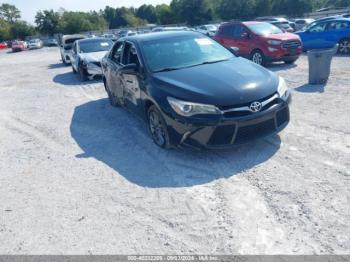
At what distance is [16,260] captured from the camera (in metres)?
3.04

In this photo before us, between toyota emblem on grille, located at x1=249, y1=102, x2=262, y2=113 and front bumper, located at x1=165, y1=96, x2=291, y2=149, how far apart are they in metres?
0.06

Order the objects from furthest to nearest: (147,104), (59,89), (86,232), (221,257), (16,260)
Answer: (59,89) → (147,104) → (86,232) → (16,260) → (221,257)

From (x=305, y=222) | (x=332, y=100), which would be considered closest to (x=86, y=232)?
(x=305, y=222)

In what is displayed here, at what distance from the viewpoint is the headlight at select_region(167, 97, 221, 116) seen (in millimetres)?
4164

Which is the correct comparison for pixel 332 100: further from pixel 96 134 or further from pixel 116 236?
pixel 116 236

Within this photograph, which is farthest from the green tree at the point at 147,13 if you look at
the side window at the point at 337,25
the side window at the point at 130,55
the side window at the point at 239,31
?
the side window at the point at 130,55

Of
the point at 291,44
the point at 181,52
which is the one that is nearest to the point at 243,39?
the point at 291,44

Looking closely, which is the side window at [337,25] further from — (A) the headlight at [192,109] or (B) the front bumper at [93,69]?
(A) the headlight at [192,109]

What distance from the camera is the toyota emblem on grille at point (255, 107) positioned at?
4254mm

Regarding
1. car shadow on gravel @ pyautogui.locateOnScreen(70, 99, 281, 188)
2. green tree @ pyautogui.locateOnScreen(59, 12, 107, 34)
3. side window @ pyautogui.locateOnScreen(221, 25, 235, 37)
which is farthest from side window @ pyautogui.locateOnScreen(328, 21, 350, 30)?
green tree @ pyautogui.locateOnScreen(59, 12, 107, 34)

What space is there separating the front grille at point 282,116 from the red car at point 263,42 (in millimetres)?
6299

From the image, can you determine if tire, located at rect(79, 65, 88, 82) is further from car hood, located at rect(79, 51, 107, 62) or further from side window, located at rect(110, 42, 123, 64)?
side window, located at rect(110, 42, 123, 64)

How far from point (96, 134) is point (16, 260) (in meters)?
3.38

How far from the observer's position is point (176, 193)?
12.7 ft
